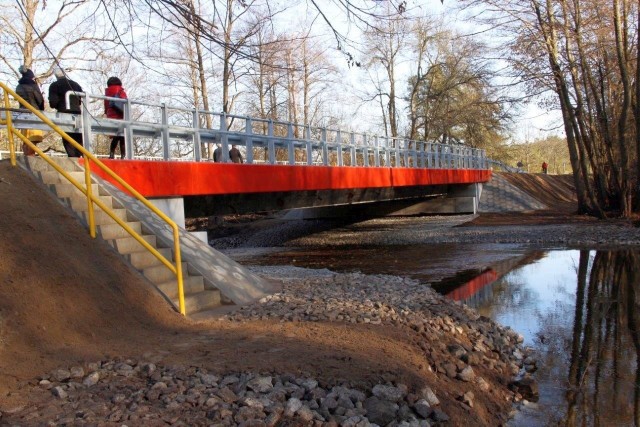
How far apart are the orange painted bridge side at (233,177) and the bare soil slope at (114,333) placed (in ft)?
8.13

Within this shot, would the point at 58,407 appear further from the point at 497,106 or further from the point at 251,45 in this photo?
the point at 497,106

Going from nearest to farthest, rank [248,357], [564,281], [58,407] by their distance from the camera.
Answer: [58,407], [248,357], [564,281]

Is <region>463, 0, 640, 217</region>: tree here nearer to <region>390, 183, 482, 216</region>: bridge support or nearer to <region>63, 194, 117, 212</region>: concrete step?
<region>390, 183, 482, 216</region>: bridge support

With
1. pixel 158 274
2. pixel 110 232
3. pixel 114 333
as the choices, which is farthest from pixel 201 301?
pixel 114 333

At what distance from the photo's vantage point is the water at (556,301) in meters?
6.52

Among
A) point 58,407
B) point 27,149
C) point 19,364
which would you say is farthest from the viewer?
point 27,149

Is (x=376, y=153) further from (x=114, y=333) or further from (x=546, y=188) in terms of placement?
(x=546, y=188)

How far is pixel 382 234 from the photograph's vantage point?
29016mm

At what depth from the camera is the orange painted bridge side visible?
1047 cm

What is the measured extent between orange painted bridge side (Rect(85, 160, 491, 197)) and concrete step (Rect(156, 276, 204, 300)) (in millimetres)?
2523

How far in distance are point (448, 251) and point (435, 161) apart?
7.55 m

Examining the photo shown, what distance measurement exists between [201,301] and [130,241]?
1.22 metres

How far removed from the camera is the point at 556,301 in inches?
483

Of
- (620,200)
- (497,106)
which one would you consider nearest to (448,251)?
(620,200)
